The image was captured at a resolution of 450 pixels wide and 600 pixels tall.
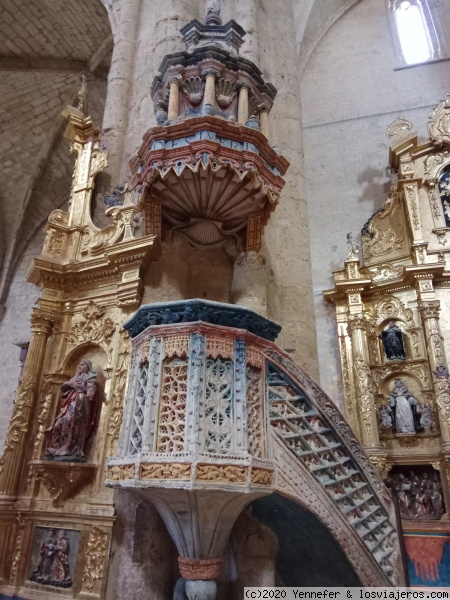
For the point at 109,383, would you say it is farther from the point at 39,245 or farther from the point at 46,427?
the point at 39,245

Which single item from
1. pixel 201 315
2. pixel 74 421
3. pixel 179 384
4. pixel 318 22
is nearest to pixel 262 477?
pixel 179 384

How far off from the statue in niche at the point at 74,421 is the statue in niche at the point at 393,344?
580 cm

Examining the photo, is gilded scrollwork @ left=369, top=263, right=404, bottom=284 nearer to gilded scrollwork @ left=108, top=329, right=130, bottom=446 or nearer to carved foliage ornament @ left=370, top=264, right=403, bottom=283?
carved foliage ornament @ left=370, top=264, right=403, bottom=283

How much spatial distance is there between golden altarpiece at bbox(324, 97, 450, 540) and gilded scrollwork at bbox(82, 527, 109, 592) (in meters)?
5.20

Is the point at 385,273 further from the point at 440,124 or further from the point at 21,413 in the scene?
the point at 21,413

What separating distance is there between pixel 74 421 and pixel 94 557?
1.01 m

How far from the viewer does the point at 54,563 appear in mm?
3461

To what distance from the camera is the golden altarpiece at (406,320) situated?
723 cm

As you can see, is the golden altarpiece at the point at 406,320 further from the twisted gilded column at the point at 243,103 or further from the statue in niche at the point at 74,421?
the statue in niche at the point at 74,421

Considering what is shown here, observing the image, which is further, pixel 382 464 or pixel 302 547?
pixel 382 464

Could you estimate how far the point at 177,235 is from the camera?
439 cm

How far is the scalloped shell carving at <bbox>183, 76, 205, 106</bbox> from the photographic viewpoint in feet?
13.6

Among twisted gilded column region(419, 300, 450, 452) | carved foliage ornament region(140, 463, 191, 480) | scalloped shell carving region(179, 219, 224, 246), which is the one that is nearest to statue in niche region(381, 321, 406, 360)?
twisted gilded column region(419, 300, 450, 452)

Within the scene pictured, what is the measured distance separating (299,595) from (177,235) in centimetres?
313
